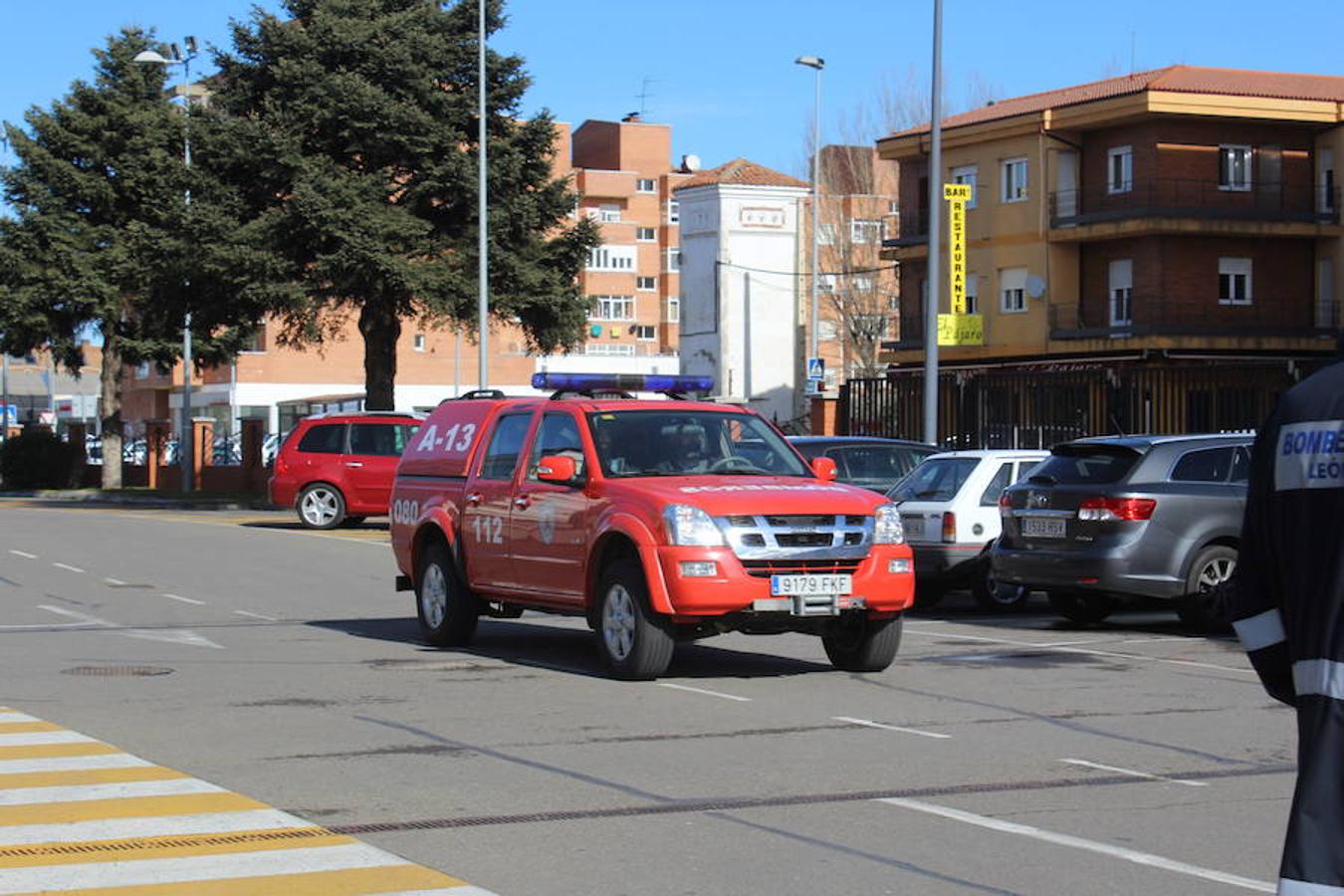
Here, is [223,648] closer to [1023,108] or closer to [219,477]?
[219,477]

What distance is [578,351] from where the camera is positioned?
97.9 meters

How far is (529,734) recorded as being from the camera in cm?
1029

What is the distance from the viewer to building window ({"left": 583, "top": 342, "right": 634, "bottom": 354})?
107m

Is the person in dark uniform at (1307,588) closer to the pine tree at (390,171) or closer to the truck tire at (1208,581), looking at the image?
the truck tire at (1208,581)

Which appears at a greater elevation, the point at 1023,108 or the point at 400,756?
the point at 1023,108

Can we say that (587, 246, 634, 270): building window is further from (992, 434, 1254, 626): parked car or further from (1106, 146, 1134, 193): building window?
(992, 434, 1254, 626): parked car

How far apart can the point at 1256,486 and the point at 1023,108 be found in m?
57.6

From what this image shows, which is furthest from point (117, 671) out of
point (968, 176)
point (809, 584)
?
point (968, 176)

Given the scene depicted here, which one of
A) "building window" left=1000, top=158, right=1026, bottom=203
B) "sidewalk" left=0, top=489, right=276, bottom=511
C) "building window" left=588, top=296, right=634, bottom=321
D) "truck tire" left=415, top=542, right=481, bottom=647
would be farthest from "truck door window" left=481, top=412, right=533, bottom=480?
"building window" left=588, top=296, right=634, bottom=321

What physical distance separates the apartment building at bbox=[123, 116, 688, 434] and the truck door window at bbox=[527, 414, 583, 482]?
73429mm

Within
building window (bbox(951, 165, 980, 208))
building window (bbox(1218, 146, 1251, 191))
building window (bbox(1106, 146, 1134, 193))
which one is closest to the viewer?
building window (bbox(1218, 146, 1251, 191))

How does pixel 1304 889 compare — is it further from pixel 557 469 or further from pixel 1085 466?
pixel 1085 466

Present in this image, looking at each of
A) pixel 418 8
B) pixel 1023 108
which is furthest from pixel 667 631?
pixel 1023 108

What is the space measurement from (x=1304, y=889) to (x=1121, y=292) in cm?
5363
